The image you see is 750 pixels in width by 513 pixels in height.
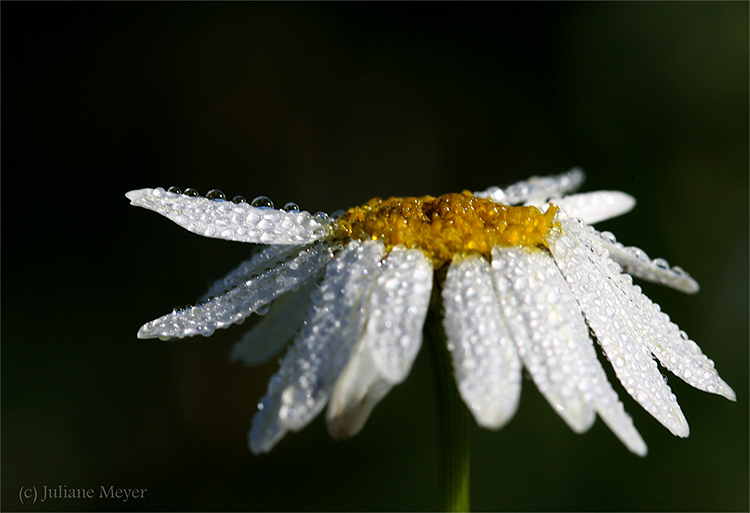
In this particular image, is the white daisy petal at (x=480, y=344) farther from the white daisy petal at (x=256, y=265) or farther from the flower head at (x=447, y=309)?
the white daisy petal at (x=256, y=265)

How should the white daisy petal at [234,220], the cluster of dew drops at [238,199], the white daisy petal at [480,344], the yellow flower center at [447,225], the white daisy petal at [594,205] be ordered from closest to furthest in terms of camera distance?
the white daisy petal at [480,344], the yellow flower center at [447,225], the white daisy petal at [234,220], the cluster of dew drops at [238,199], the white daisy petal at [594,205]

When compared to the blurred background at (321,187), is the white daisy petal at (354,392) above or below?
below

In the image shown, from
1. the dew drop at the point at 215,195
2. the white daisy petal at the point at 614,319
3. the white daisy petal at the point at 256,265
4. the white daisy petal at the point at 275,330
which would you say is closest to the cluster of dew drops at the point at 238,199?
the dew drop at the point at 215,195

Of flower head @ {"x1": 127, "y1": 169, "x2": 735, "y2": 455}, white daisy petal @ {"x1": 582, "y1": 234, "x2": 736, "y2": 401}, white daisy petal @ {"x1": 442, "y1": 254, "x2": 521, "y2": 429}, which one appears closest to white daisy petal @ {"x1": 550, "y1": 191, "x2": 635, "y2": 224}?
flower head @ {"x1": 127, "y1": 169, "x2": 735, "y2": 455}

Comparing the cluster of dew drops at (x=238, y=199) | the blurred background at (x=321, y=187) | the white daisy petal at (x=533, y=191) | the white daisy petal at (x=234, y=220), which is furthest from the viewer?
the blurred background at (x=321, y=187)

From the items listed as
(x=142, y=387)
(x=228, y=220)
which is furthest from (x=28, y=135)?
(x=228, y=220)

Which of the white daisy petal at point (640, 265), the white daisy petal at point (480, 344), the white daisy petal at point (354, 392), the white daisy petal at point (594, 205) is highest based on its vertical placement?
the white daisy petal at point (594, 205)
